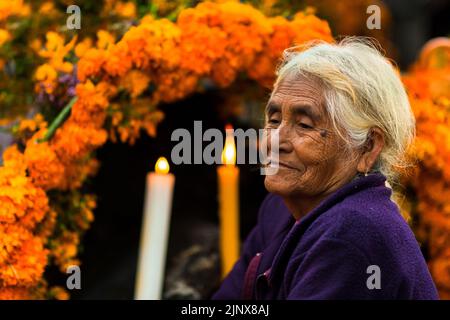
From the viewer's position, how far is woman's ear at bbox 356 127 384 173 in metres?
2.27

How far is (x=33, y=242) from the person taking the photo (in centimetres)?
248

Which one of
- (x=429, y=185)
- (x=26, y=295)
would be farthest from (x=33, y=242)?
(x=429, y=185)

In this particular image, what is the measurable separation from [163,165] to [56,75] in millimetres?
555

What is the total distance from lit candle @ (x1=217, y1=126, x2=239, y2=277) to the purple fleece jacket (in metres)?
0.65

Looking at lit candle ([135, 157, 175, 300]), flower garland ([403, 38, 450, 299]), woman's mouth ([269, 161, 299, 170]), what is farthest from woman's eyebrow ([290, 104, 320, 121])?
flower garland ([403, 38, 450, 299])

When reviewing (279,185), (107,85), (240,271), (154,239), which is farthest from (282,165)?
(107,85)

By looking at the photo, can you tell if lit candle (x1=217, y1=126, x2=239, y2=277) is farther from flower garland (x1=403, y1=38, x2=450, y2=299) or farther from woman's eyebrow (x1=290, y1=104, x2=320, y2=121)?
flower garland (x1=403, y1=38, x2=450, y2=299)

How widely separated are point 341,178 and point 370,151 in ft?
0.41

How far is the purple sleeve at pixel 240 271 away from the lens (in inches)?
109

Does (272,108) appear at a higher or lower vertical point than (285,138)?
higher

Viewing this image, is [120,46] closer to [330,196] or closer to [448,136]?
[330,196]

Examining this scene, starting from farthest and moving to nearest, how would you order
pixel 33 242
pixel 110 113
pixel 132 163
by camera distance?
pixel 132 163, pixel 110 113, pixel 33 242

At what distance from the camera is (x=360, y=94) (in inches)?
87.0

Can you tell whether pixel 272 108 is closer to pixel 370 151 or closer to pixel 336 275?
pixel 370 151
